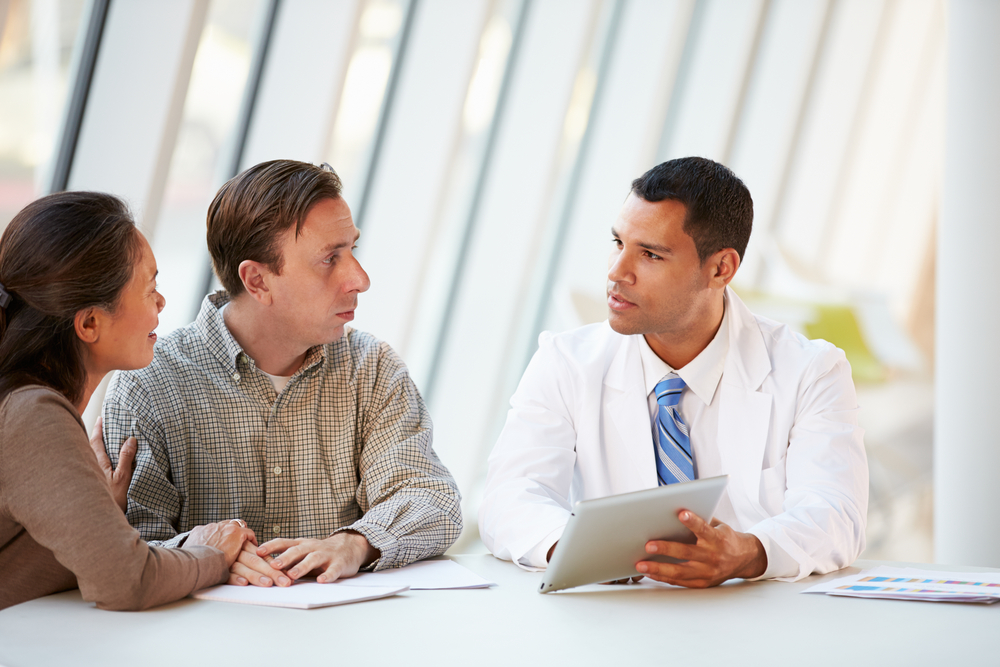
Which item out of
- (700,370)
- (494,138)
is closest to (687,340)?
(700,370)

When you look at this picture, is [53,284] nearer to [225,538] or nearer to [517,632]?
[225,538]

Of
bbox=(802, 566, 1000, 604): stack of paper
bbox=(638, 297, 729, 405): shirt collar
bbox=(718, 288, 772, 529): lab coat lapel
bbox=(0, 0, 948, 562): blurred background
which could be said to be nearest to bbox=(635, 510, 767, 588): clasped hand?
bbox=(802, 566, 1000, 604): stack of paper

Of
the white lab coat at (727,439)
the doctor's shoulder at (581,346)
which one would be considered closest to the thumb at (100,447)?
the white lab coat at (727,439)

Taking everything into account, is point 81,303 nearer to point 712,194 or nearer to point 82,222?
point 82,222

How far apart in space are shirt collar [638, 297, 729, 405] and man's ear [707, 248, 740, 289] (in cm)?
15

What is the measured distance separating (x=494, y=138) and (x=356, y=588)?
4248mm

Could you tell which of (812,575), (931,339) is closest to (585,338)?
(812,575)

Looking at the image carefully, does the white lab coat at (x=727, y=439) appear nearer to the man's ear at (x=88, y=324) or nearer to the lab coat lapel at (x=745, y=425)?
the lab coat lapel at (x=745, y=425)

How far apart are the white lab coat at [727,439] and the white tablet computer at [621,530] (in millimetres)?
230

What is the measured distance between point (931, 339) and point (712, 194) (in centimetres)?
903

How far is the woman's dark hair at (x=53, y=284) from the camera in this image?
1.42 m

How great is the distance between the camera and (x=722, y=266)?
2.24 m

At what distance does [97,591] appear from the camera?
51.0 inches

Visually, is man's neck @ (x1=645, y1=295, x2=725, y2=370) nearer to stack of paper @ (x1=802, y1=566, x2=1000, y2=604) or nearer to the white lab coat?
the white lab coat
